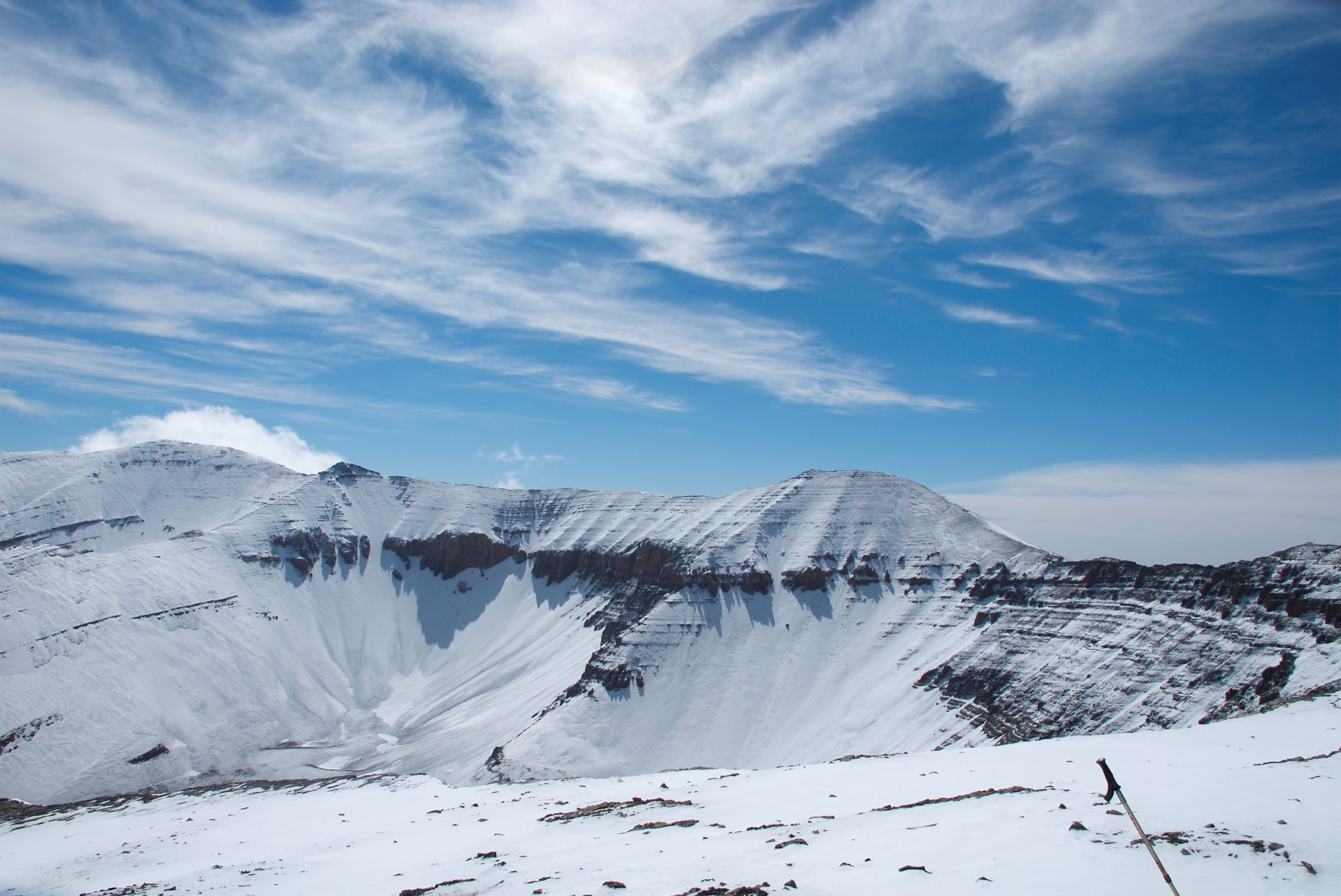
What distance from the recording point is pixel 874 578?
10994 centimetres

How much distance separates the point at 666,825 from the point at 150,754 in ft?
337

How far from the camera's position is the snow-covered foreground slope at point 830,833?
15.5 m

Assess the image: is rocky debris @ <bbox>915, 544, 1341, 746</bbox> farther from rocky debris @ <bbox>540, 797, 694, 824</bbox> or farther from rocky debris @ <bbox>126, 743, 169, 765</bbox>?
rocky debris @ <bbox>126, 743, 169, 765</bbox>

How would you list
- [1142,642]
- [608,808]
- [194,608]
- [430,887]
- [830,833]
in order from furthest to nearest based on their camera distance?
[194,608]
[1142,642]
[608,808]
[430,887]
[830,833]

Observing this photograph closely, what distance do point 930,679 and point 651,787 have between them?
53.9 m

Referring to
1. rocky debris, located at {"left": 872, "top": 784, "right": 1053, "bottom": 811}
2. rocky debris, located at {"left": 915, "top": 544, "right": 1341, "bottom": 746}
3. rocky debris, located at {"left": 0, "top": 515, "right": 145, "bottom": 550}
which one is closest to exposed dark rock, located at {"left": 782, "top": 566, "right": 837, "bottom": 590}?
rocky debris, located at {"left": 915, "top": 544, "right": 1341, "bottom": 746}

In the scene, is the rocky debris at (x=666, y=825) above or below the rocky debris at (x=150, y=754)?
above

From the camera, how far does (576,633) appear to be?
13338 centimetres

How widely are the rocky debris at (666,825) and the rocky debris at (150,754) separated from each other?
100 metres

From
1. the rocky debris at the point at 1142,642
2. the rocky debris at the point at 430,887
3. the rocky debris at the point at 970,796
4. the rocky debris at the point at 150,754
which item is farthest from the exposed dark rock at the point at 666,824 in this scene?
the rocky debris at the point at 150,754

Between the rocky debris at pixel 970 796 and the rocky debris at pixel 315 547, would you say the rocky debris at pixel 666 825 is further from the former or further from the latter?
the rocky debris at pixel 315 547

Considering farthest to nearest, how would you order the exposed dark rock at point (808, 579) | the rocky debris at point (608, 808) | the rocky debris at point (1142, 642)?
the exposed dark rock at point (808, 579), the rocky debris at point (1142, 642), the rocky debris at point (608, 808)

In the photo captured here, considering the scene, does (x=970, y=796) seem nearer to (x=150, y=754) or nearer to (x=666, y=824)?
(x=666, y=824)

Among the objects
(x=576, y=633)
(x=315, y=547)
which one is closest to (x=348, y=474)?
(x=315, y=547)
